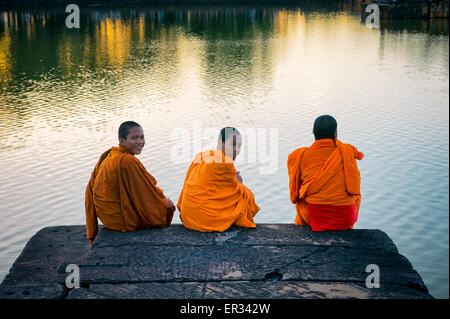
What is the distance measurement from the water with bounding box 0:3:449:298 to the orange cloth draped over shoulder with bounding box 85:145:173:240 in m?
1.30

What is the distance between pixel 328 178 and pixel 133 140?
1557 mm

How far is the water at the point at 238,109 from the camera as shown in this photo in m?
5.97

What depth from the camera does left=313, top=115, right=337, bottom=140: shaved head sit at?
4.11 metres

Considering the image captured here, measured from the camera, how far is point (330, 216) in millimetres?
4145

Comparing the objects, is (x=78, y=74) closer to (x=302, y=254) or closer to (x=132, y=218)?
(x=132, y=218)

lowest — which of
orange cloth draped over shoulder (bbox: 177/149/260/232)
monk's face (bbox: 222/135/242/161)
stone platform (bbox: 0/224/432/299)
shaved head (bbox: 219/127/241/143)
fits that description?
stone platform (bbox: 0/224/432/299)

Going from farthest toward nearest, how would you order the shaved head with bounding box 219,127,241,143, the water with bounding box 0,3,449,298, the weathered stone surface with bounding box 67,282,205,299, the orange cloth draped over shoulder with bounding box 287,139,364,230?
the water with bounding box 0,3,449,298, the orange cloth draped over shoulder with bounding box 287,139,364,230, the shaved head with bounding box 219,127,241,143, the weathered stone surface with bounding box 67,282,205,299

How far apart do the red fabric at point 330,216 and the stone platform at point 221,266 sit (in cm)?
12

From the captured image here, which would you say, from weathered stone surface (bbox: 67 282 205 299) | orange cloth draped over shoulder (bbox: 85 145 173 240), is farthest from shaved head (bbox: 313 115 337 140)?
weathered stone surface (bbox: 67 282 205 299)

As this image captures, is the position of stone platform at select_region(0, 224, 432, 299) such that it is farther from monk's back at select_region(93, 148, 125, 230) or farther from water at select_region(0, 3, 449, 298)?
water at select_region(0, 3, 449, 298)

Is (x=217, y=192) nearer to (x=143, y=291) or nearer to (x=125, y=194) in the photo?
(x=125, y=194)

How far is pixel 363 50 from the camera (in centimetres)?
1873
